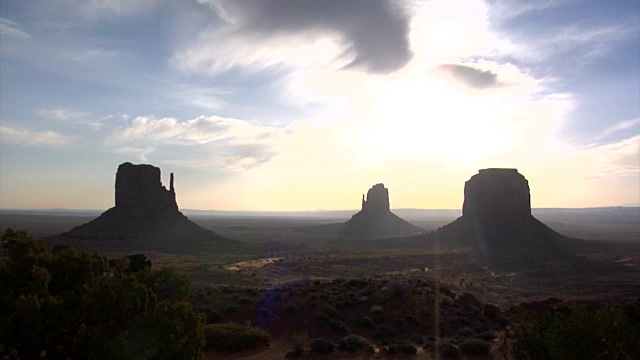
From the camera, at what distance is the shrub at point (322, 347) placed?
1962 centimetres

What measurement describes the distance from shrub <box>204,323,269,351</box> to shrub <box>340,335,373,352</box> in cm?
372

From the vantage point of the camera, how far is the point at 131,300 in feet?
39.4

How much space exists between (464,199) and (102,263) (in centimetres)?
9068

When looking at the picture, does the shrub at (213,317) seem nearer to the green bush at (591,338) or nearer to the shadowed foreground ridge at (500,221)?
the green bush at (591,338)

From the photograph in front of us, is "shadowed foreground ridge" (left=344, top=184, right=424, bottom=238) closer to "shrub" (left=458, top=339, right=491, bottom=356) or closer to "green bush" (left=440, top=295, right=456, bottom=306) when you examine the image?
"green bush" (left=440, top=295, right=456, bottom=306)

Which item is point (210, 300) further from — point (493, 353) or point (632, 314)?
point (632, 314)

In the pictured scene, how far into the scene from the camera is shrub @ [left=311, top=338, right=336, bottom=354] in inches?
773

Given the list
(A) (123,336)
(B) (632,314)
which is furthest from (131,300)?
(B) (632,314)

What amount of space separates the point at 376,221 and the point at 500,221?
5217cm

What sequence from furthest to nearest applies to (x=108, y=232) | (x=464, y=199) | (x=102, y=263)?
(x=464, y=199) < (x=108, y=232) < (x=102, y=263)

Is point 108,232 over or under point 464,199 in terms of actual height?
under

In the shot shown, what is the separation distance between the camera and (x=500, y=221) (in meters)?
85.4

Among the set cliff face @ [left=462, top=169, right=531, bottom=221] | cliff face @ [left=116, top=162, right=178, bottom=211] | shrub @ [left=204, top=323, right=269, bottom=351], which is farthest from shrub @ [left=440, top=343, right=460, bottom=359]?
cliff face @ [left=116, top=162, right=178, bottom=211]

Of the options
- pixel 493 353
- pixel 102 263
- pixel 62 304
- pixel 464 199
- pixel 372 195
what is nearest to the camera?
pixel 62 304
